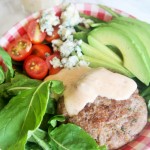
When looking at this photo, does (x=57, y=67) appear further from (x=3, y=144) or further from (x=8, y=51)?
(x=3, y=144)

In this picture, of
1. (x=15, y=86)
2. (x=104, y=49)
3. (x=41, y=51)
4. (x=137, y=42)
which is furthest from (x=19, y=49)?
(x=137, y=42)

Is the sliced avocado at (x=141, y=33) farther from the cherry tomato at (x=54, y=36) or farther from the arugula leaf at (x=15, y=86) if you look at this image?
the arugula leaf at (x=15, y=86)

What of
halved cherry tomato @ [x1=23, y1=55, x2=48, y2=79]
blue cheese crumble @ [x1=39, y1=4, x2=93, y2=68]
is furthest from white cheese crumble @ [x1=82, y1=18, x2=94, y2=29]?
halved cherry tomato @ [x1=23, y1=55, x2=48, y2=79]

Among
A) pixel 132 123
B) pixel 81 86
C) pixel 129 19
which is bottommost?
pixel 132 123

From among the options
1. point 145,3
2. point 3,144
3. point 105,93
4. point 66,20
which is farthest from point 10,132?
point 145,3

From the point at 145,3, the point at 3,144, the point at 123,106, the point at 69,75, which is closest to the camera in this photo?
the point at 3,144

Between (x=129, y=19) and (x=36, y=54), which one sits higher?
(x=129, y=19)

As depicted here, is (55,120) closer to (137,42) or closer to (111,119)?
(111,119)

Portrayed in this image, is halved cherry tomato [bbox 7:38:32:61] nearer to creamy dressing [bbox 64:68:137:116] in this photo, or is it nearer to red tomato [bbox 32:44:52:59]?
red tomato [bbox 32:44:52:59]
